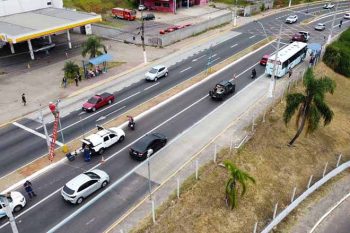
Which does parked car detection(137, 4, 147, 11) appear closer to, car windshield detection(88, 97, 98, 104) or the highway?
the highway

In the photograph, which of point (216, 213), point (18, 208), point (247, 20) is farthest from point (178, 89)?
point (247, 20)

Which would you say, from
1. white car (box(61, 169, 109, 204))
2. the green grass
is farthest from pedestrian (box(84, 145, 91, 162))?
the green grass

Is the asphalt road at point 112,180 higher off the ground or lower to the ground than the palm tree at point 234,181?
lower

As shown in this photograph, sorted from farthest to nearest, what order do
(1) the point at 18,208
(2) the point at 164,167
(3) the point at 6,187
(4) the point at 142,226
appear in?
(2) the point at 164,167 → (3) the point at 6,187 → (1) the point at 18,208 → (4) the point at 142,226

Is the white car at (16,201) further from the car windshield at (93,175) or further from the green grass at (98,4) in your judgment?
the green grass at (98,4)

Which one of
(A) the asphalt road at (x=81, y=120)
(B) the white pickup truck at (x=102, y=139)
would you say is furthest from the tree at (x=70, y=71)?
(B) the white pickup truck at (x=102, y=139)

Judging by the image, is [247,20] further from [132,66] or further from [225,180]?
[225,180]

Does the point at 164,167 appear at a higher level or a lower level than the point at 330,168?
higher

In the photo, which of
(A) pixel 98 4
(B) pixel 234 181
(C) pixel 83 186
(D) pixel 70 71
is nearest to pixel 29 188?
(C) pixel 83 186
